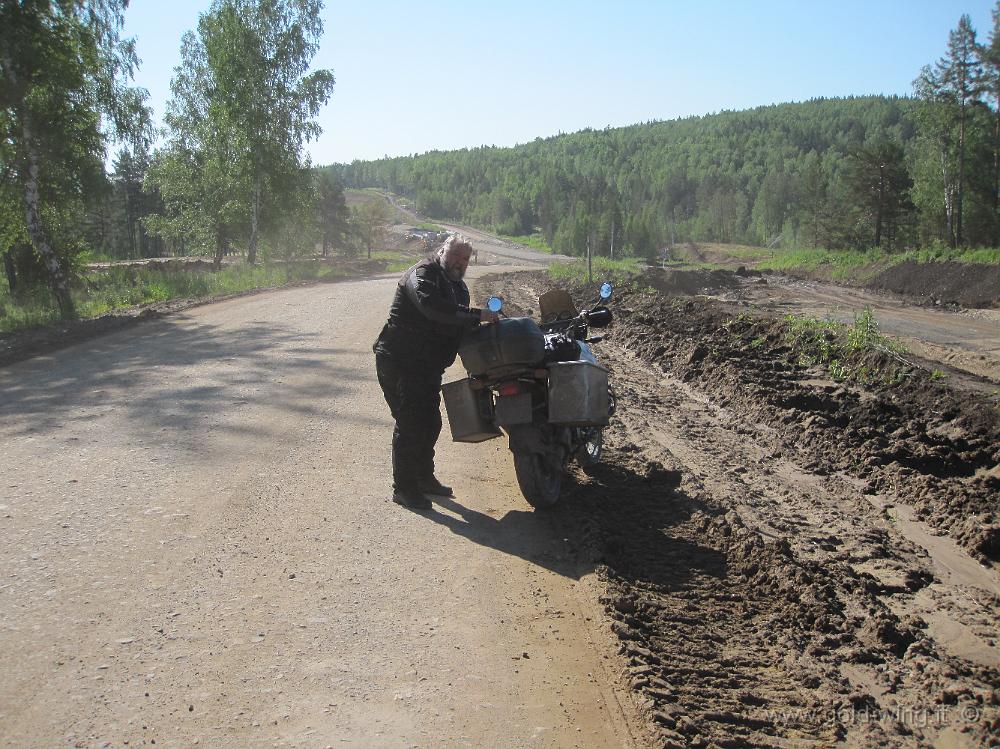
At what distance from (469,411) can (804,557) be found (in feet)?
8.07

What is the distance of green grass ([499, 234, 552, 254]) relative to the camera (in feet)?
360

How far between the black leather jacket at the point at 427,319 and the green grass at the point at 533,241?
9889cm

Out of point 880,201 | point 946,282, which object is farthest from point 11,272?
point 880,201

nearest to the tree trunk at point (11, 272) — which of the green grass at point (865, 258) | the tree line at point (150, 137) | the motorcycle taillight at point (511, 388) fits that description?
the tree line at point (150, 137)

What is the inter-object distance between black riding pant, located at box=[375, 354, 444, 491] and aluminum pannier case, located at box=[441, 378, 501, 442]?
5.9 inches

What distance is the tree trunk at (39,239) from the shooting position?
54.4 feet

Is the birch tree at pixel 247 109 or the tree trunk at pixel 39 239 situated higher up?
the birch tree at pixel 247 109

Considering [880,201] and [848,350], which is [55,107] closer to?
[848,350]

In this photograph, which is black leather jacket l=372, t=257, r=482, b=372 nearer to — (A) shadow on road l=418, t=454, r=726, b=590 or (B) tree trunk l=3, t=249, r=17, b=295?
(A) shadow on road l=418, t=454, r=726, b=590

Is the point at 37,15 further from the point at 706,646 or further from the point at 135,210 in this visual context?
the point at 135,210

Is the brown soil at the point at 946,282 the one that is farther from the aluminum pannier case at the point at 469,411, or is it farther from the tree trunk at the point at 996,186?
the aluminum pannier case at the point at 469,411

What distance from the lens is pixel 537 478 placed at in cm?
565

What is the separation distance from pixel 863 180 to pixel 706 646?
49.9m

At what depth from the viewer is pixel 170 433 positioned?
7285mm
